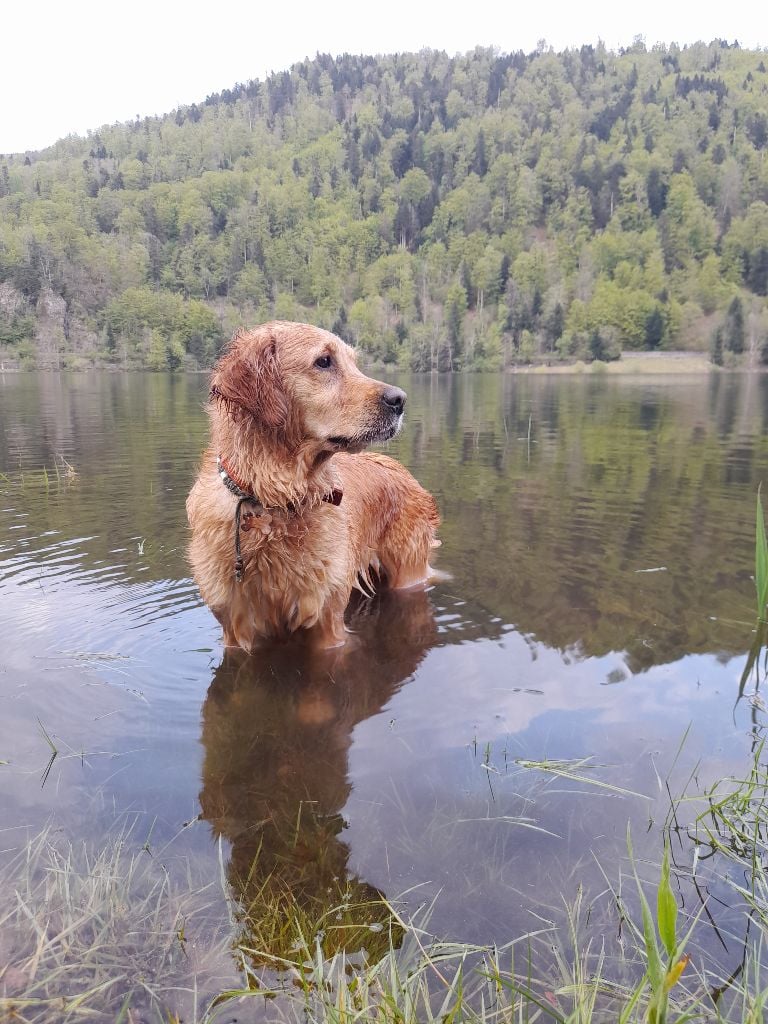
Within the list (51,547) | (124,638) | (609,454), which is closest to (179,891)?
(124,638)

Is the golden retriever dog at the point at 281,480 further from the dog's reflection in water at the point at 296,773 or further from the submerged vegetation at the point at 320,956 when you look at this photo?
the submerged vegetation at the point at 320,956

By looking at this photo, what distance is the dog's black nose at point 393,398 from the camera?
162 inches

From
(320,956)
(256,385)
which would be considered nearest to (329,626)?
(256,385)

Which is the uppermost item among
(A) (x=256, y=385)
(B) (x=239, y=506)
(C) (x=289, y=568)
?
(A) (x=256, y=385)

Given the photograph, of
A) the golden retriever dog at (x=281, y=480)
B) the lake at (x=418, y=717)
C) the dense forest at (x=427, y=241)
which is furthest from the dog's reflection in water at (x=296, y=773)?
the dense forest at (x=427, y=241)

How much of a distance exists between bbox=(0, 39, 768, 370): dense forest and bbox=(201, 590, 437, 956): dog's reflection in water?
280 ft

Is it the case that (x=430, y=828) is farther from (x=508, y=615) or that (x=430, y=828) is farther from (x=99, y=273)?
(x=99, y=273)

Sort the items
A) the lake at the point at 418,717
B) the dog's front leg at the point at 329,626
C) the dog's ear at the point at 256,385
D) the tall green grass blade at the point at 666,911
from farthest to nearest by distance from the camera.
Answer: the dog's front leg at the point at 329,626, the dog's ear at the point at 256,385, the lake at the point at 418,717, the tall green grass blade at the point at 666,911

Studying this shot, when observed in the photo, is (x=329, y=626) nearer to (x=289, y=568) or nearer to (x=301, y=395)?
(x=289, y=568)

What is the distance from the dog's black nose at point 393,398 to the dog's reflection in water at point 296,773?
185cm

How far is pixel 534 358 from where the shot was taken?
108375 mm

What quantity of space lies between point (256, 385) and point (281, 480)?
62cm

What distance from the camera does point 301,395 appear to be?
4109mm

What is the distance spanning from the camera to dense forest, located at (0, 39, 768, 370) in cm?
10769
